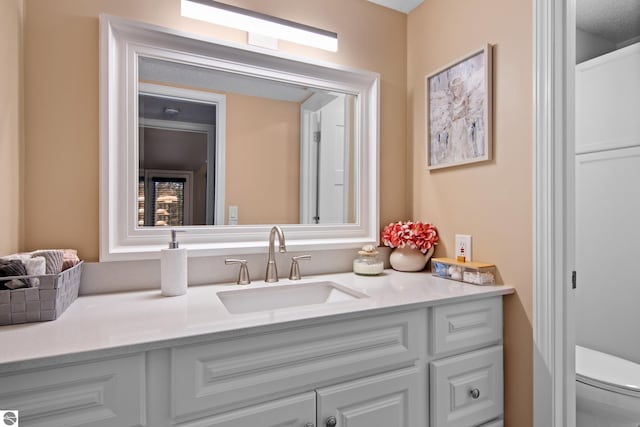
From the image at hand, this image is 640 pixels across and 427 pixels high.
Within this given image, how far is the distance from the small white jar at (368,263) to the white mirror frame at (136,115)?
10 centimetres

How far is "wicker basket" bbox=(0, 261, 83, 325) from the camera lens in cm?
82

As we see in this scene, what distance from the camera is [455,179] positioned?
1466 millimetres

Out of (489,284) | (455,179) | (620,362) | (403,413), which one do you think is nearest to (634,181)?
(620,362)

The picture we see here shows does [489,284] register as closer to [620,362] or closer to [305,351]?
[305,351]

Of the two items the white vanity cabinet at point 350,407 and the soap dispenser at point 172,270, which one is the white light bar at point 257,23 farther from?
the white vanity cabinet at point 350,407

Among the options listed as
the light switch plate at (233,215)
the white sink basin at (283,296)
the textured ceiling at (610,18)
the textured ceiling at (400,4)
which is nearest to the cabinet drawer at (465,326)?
the white sink basin at (283,296)

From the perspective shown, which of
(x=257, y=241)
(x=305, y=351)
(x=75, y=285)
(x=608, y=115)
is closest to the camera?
(x=305, y=351)

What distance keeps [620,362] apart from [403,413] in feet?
4.24

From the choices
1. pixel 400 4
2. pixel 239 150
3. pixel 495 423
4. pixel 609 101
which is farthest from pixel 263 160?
pixel 609 101

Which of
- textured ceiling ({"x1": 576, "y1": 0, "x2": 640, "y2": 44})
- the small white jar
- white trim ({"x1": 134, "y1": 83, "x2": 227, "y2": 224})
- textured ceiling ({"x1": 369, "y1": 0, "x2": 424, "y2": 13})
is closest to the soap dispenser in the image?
white trim ({"x1": 134, "y1": 83, "x2": 227, "y2": 224})

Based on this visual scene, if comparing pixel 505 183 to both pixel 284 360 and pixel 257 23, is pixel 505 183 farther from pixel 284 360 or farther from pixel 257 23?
pixel 257 23

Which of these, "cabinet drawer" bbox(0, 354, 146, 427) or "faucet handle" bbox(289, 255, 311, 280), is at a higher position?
"faucet handle" bbox(289, 255, 311, 280)

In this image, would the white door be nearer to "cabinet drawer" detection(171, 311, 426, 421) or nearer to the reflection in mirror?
the reflection in mirror

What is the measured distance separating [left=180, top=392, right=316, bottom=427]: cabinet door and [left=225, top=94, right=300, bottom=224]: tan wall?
74 centimetres
